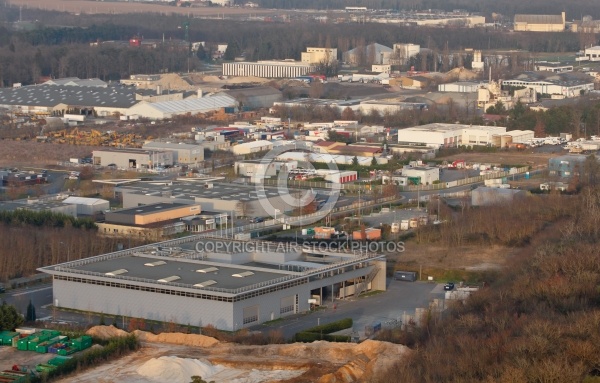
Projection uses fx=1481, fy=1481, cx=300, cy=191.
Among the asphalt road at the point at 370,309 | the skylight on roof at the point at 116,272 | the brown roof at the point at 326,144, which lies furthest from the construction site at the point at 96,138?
the skylight on roof at the point at 116,272

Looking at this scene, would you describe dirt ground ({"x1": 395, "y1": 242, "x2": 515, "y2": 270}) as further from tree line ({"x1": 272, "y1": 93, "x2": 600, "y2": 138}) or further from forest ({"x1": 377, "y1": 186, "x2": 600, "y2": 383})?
tree line ({"x1": 272, "y1": 93, "x2": 600, "y2": 138})

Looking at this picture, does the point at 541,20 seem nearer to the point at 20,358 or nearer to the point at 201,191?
the point at 201,191

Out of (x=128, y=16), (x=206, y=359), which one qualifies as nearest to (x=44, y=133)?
(x=206, y=359)

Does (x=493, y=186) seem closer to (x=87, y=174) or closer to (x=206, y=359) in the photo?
(x=87, y=174)

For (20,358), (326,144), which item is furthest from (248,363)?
(326,144)

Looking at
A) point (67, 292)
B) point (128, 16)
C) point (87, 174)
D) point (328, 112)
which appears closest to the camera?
point (67, 292)

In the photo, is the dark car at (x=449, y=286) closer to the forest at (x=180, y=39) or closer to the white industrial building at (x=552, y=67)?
the forest at (x=180, y=39)
